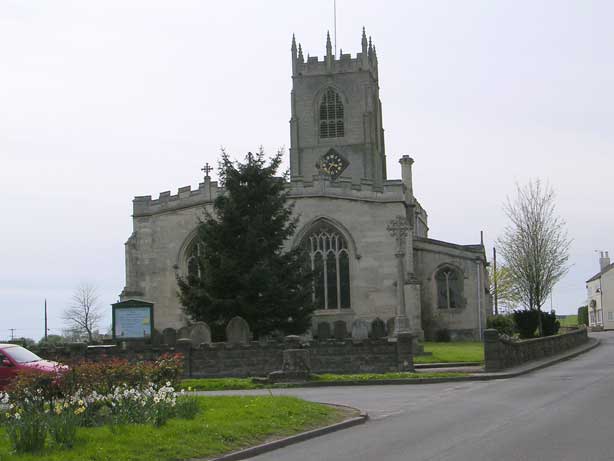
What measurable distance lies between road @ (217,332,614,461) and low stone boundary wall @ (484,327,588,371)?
3.48m

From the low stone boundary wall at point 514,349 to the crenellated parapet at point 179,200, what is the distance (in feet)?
66.5

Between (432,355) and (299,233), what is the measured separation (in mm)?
15109

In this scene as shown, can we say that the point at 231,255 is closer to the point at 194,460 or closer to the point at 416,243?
the point at 416,243

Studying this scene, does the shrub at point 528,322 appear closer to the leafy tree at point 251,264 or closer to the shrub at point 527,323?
the shrub at point 527,323

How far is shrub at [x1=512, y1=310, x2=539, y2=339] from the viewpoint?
142ft

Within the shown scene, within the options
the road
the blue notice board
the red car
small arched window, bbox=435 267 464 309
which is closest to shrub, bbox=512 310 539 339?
small arched window, bbox=435 267 464 309

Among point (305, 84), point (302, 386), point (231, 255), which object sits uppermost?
point (305, 84)

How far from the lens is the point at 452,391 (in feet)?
71.0

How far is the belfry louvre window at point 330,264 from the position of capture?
4812 centimetres

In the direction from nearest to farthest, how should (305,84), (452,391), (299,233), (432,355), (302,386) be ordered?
(452,391) → (302,386) → (432,355) → (299,233) → (305,84)

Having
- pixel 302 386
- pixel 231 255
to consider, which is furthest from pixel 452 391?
pixel 231 255

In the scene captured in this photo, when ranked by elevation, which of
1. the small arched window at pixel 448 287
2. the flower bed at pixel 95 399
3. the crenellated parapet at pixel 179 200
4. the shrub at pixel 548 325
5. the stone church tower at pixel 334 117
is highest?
the stone church tower at pixel 334 117

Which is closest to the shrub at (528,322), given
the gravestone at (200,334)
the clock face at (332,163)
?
the gravestone at (200,334)

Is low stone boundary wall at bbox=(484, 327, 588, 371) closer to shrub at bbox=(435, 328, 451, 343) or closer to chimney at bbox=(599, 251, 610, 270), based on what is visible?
shrub at bbox=(435, 328, 451, 343)
